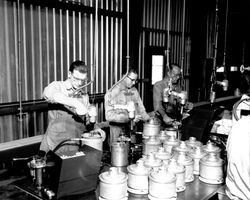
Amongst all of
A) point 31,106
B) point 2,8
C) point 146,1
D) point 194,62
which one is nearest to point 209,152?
point 31,106

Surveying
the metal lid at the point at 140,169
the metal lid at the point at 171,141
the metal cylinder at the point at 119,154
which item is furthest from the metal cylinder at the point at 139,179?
the metal lid at the point at 171,141

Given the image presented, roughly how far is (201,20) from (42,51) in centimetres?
520

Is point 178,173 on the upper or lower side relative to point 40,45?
lower

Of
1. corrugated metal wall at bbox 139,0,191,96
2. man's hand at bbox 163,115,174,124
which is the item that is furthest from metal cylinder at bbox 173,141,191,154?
corrugated metal wall at bbox 139,0,191,96

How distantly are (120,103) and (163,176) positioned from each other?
2200mm

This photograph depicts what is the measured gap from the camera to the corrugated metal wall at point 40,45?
4.02m

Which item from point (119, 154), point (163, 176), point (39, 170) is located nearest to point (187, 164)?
point (163, 176)

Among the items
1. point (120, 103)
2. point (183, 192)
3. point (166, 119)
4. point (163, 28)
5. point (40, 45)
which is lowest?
point (183, 192)

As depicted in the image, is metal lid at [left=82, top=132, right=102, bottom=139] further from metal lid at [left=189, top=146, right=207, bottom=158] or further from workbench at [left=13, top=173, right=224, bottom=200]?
metal lid at [left=189, top=146, right=207, bottom=158]

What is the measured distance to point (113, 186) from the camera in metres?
1.76

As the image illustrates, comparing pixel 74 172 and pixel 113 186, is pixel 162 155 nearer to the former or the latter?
pixel 113 186

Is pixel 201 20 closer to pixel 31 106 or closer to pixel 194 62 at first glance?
pixel 194 62

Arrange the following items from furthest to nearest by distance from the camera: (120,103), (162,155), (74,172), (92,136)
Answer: (120,103), (92,136), (162,155), (74,172)

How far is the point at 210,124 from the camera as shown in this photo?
3168mm
